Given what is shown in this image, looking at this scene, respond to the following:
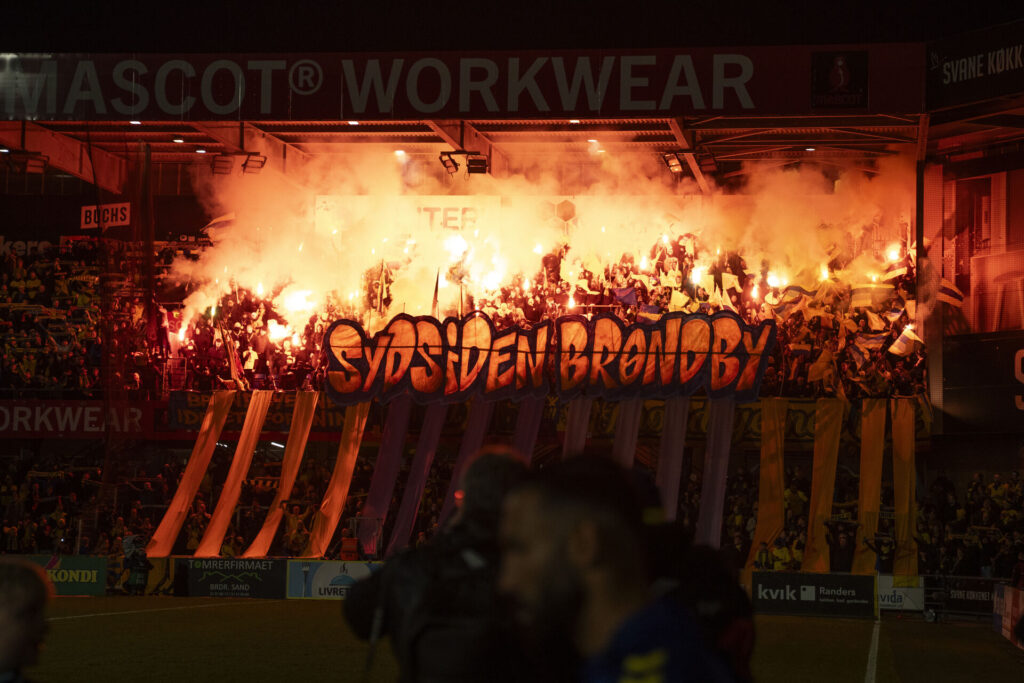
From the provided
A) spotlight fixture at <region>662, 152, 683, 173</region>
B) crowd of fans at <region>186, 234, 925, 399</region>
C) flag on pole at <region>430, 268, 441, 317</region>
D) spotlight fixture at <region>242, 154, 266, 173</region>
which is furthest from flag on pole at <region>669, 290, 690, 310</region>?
spotlight fixture at <region>242, 154, 266, 173</region>

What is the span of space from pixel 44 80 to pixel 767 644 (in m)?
19.5

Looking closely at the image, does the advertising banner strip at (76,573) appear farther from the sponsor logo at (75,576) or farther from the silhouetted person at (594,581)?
the silhouetted person at (594,581)

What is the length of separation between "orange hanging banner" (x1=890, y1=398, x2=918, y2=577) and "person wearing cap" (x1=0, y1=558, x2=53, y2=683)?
21.4 m

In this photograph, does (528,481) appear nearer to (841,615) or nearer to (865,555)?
(841,615)

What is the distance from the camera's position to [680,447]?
83.5 feet

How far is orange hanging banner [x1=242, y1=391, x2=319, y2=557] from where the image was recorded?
26.5 m

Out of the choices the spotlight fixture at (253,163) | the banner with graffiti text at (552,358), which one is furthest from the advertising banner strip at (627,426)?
the spotlight fixture at (253,163)

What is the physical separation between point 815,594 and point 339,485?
33.5 ft

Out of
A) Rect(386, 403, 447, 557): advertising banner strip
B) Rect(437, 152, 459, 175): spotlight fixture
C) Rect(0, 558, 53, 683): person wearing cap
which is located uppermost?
Rect(437, 152, 459, 175): spotlight fixture

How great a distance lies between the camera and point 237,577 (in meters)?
24.3

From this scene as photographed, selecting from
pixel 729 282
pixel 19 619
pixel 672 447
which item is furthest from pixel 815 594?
pixel 19 619

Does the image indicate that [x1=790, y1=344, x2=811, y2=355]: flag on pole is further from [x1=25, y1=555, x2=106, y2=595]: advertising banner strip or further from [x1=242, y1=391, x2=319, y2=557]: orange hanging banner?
[x1=25, y1=555, x2=106, y2=595]: advertising banner strip

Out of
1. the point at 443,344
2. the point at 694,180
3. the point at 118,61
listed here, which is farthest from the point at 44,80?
the point at 694,180

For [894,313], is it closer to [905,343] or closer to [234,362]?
[905,343]
